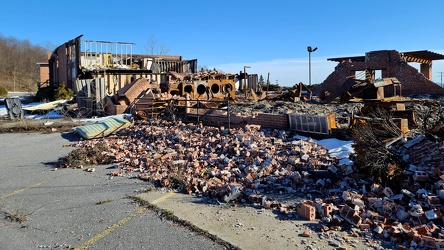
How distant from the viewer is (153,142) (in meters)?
10.8

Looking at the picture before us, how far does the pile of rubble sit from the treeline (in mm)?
58811

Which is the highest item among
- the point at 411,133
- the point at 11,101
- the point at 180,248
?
the point at 11,101

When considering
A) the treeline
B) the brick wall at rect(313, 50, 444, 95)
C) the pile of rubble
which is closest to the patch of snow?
the pile of rubble

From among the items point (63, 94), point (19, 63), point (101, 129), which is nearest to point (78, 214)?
point (101, 129)

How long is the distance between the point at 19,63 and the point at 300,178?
80.1 meters

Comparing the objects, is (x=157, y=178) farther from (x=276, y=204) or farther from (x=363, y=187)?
Answer: (x=363, y=187)

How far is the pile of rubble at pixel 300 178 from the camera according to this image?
4.70m

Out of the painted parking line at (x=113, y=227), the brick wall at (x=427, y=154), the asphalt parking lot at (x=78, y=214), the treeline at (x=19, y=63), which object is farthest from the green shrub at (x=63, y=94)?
the treeline at (x=19, y=63)

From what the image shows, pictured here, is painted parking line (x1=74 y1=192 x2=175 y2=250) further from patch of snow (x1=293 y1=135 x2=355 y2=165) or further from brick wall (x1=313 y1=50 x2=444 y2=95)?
brick wall (x1=313 y1=50 x2=444 y2=95)

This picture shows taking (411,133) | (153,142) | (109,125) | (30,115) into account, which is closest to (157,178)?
(153,142)

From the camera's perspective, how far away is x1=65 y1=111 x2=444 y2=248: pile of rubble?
4695 mm

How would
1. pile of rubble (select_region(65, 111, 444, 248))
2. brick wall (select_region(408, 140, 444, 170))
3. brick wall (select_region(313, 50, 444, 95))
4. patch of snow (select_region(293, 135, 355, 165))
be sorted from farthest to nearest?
brick wall (select_region(313, 50, 444, 95)), patch of snow (select_region(293, 135, 355, 165)), brick wall (select_region(408, 140, 444, 170)), pile of rubble (select_region(65, 111, 444, 248))

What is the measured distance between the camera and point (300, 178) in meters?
6.48

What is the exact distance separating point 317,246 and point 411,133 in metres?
4.79
